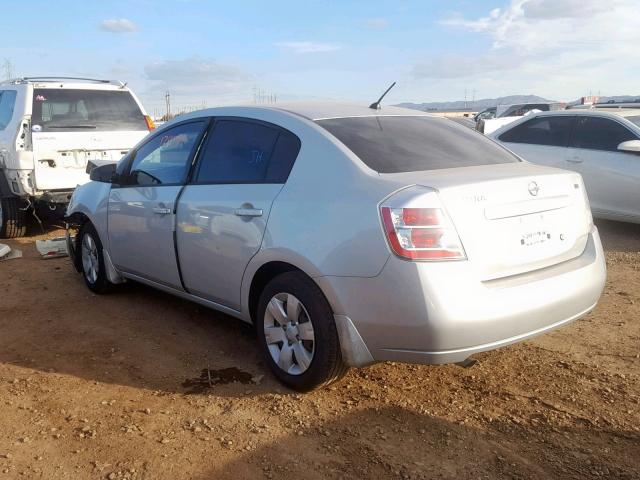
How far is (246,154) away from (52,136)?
488cm

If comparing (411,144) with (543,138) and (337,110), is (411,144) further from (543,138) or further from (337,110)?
(543,138)

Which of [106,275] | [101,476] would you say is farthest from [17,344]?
[101,476]

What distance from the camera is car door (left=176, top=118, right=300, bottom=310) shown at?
12.5ft

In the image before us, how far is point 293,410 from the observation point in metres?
3.51

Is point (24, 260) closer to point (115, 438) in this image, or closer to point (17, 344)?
point (17, 344)

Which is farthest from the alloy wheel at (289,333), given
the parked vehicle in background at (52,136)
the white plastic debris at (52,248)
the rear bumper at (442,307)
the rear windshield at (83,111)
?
the rear windshield at (83,111)

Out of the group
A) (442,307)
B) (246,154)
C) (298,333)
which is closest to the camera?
(442,307)

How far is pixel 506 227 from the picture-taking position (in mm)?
3236

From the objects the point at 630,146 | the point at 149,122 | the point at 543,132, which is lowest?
the point at 630,146

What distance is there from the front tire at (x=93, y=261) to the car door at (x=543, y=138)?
Result: 5.55 metres

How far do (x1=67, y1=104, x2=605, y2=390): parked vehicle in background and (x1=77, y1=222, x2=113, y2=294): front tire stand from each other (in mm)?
1184

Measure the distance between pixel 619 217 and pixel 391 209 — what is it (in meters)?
5.87

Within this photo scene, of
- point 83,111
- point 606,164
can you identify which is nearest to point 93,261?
point 83,111

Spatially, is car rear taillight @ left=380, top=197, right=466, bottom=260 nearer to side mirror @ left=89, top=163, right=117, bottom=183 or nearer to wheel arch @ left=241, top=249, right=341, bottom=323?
wheel arch @ left=241, top=249, right=341, bottom=323
